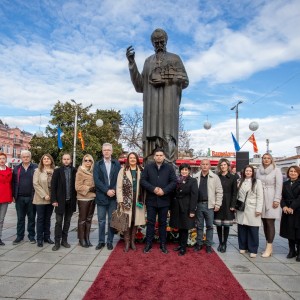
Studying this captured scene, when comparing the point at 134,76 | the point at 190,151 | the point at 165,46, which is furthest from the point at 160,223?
the point at 190,151

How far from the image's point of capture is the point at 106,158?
5.77 meters

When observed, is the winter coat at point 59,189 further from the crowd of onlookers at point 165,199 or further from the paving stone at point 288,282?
the paving stone at point 288,282

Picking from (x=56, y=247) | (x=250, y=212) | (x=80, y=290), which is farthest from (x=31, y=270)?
(x=250, y=212)

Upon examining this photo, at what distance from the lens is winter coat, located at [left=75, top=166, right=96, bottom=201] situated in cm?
566

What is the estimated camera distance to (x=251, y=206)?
5488 millimetres

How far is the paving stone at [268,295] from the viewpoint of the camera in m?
3.47

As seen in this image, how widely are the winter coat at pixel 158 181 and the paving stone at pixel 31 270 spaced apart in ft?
6.23

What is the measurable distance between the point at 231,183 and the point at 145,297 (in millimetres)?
2982

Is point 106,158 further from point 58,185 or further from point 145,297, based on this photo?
point 145,297

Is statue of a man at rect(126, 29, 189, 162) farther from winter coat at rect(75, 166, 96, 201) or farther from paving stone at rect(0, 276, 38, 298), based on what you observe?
paving stone at rect(0, 276, 38, 298)

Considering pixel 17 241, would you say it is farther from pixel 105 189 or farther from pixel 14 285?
pixel 14 285

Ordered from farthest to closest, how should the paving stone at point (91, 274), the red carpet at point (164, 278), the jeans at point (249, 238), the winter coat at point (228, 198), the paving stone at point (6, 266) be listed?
1. the winter coat at point (228, 198)
2. the jeans at point (249, 238)
3. the paving stone at point (6, 266)
4. the paving stone at point (91, 274)
5. the red carpet at point (164, 278)

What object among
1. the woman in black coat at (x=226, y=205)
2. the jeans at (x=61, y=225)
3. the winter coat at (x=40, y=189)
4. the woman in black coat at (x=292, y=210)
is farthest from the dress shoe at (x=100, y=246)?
the woman in black coat at (x=292, y=210)

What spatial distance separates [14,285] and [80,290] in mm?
813
